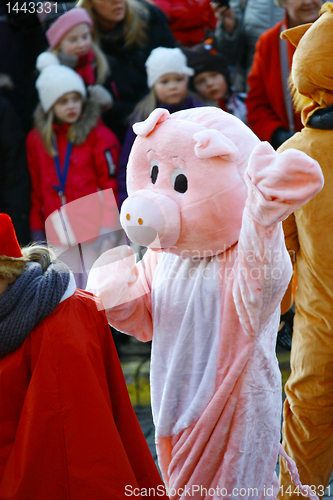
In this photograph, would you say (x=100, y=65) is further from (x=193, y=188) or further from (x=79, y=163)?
(x=193, y=188)

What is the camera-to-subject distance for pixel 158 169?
2.27 m

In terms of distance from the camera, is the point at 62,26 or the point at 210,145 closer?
the point at 210,145

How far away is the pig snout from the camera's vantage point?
2.16 meters

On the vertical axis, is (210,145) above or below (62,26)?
above

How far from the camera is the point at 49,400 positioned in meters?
2.01

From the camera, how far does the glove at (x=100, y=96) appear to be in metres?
4.47

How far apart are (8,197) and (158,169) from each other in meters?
2.37

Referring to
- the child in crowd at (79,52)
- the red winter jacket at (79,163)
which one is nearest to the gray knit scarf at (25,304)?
the red winter jacket at (79,163)

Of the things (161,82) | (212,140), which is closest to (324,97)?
(212,140)

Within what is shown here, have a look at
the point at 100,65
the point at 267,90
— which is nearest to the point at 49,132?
the point at 100,65

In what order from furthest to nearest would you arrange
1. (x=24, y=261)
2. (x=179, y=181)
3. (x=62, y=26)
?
1. (x=62, y=26)
2. (x=179, y=181)
3. (x=24, y=261)

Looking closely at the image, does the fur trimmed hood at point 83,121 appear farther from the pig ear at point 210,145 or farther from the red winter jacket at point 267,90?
the pig ear at point 210,145

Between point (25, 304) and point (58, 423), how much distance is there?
373 millimetres

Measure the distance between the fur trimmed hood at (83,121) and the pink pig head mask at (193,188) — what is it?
2150 mm
